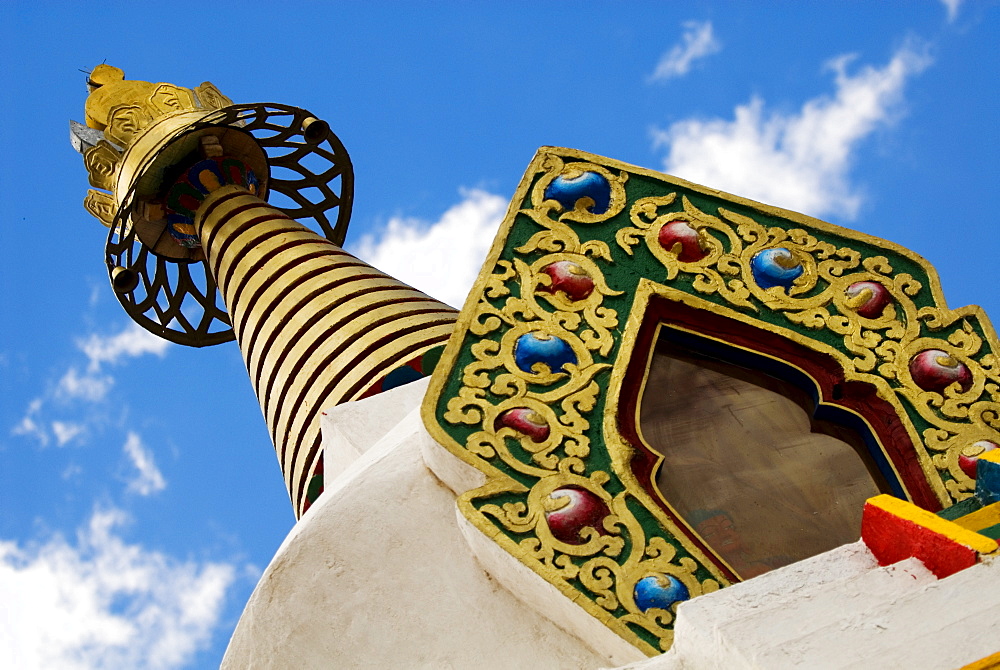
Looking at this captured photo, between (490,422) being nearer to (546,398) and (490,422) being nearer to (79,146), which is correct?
(546,398)

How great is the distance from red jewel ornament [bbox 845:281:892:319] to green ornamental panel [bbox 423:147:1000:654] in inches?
0.4

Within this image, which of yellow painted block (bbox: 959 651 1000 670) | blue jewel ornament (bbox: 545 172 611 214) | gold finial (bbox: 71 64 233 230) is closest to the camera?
yellow painted block (bbox: 959 651 1000 670)

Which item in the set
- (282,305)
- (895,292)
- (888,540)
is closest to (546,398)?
(895,292)

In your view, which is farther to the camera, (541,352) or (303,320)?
(303,320)

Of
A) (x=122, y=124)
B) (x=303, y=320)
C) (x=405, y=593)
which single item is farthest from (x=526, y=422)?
(x=122, y=124)

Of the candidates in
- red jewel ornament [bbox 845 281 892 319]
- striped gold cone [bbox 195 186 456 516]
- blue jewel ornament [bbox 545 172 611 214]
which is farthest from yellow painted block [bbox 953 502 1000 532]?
striped gold cone [bbox 195 186 456 516]

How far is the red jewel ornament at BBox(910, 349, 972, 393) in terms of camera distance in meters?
5.73

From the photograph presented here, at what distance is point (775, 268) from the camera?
6.28 meters

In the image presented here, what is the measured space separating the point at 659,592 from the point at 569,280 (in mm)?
1806

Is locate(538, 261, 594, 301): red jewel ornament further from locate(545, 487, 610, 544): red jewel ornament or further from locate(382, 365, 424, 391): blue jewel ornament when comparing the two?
locate(382, 365, 424, 391): blue jewel ornament

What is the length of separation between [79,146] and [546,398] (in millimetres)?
8905

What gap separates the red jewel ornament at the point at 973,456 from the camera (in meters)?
5.38

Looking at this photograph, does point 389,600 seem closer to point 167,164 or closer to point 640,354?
point 640,354

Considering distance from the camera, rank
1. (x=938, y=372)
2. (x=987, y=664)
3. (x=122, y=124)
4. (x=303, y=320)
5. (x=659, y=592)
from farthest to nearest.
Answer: (x=122, y=124) → (x=303, y=320) → (x=938, y=372) → (x=659, y=592) → (x=987, y=664)
